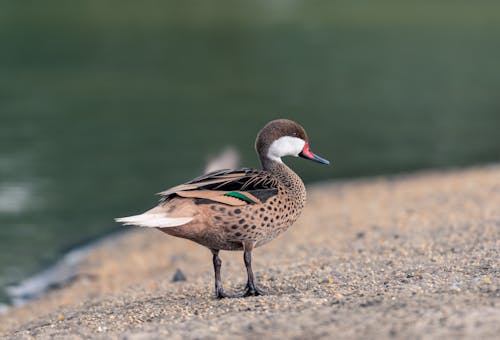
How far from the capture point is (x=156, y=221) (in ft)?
19.1

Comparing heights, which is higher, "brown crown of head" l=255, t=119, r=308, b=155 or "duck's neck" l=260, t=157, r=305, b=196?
"brown crown of head" l=255, t=119, r=308, b=155

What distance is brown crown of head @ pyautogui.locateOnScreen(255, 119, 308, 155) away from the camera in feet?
22.5

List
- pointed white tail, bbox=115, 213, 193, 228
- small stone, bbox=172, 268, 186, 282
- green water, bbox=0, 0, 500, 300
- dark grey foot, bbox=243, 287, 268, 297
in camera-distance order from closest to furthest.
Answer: pointed white tail, bbox=115, 213, 193, 228 < dark grey foot, bbox=243, 287, 268, 297 < small stone, bbox=172, 268, 186, 282 < green water, bbox=0, 0, 500, 300

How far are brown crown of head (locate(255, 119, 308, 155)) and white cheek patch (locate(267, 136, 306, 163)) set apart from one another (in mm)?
33

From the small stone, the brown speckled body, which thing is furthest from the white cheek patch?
the small stone

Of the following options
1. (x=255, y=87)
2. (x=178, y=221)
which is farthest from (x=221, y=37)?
(x=178, y=221)

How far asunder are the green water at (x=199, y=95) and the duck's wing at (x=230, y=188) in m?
6.33

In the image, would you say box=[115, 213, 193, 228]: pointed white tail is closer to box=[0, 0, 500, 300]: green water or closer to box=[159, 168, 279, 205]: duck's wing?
box=[159, 168, 279, 205]: duck's wing

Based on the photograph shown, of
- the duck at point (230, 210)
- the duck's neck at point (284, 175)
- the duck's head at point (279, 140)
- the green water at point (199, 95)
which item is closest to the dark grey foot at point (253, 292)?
the duck at point (230, 210)

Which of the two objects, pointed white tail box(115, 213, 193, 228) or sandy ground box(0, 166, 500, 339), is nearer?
sandy ground box(0, 166, 500, 339)

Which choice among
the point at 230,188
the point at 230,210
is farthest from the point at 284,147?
the point at 230,210

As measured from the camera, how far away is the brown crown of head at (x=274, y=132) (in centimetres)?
686

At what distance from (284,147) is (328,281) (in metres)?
1.20

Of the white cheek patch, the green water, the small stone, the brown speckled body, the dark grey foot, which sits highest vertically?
A: the green water
